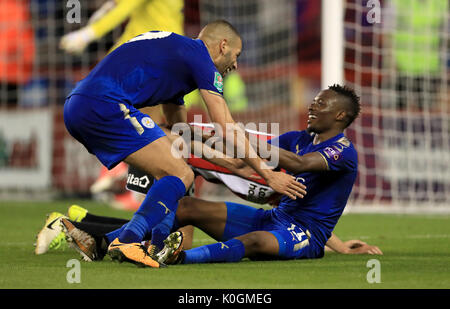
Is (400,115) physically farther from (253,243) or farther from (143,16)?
(253,243)

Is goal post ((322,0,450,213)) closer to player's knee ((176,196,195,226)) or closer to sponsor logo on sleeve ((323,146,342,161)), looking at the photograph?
sponsor logo on sleeve ((323,146,342,161))

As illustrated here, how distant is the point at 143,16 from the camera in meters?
7.44

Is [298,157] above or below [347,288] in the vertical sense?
above

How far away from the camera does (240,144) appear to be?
398 centimetres

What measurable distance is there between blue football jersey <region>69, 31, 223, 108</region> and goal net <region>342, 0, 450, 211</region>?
193 inches

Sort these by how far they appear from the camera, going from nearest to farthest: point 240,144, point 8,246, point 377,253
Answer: point 240,144, point 377,253, point 8,246

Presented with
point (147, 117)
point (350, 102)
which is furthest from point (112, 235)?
point (350, 102)

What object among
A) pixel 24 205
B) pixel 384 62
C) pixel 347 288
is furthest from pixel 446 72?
pixel 347 288

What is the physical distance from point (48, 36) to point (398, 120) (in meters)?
5.02

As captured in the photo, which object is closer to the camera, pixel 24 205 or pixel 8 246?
pixel 8 246

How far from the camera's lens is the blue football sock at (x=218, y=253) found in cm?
404

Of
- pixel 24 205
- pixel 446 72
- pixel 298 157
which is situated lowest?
pixel 24 205

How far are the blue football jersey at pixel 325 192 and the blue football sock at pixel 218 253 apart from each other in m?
0.41

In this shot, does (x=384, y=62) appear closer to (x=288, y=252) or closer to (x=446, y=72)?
(x=446, y=72)
